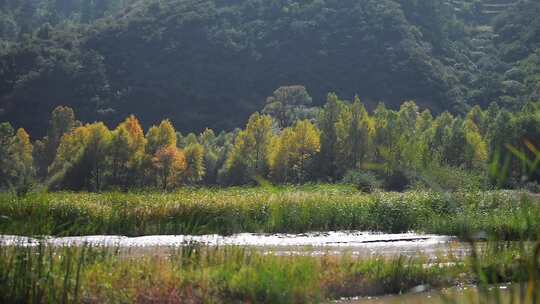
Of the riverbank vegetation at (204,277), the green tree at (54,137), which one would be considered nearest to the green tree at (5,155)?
the green tree at (54,137)

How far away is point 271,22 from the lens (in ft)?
543

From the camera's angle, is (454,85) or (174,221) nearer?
(174,221)

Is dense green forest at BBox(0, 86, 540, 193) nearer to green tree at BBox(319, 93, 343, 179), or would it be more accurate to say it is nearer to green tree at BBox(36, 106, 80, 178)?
green tree at BBox(319, 93, 343, 179)

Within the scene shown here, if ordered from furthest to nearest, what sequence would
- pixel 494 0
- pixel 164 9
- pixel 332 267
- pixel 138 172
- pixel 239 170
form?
pixel 494 0 → pixel 164 9 → pixel 239 170 → pixel 138 172 → pixel 332 267

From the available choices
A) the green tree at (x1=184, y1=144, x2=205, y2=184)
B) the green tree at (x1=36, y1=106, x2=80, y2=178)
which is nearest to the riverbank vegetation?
the green tree at (x1=184, y1=144, x2=205, y2=184)

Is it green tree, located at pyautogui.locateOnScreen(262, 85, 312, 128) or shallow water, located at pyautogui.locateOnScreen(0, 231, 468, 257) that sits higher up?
green tree, located at pyautogui.locateOnScreen(262, 85, 312, 128)

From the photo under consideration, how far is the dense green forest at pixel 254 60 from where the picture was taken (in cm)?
13388

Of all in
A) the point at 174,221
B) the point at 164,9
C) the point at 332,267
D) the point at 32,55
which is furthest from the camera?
the point at 164,9

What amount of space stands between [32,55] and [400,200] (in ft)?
412

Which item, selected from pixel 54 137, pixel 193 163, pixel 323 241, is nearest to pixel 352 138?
pixel 193 163

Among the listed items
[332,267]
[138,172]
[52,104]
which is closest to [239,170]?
[138,172]

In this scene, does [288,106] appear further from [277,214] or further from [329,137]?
[277,214]

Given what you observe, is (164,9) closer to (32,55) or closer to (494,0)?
(32,55)

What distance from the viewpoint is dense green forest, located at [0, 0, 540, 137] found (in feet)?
439
